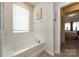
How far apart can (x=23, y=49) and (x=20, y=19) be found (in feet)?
2.15

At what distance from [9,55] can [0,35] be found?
43cm

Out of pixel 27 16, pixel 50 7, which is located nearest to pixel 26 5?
pixel 27 16

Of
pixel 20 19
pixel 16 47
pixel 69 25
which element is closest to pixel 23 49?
pixel 16 47

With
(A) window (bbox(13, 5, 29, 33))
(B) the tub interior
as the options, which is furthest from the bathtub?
(A) window (bbox(13, 5, 29, 33))

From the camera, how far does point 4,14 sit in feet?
6.93

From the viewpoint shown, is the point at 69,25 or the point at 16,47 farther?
the point at 69,25

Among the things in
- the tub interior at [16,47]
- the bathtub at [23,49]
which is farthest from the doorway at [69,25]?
the tub interior at [16,47]

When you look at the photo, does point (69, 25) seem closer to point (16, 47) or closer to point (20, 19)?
point (20, 19)

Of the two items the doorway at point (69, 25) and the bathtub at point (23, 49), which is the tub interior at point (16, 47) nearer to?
the bathtub at point (23, 49)

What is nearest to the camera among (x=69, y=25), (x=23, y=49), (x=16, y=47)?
(x=23, y=49)

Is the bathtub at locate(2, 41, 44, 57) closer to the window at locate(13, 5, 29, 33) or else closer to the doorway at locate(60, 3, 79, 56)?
the window at locate(13, 5, 29, 33)

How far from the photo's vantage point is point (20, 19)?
2.37m

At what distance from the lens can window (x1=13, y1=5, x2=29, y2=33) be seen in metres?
2.30

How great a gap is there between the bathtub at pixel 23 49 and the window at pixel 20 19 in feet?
1.18
